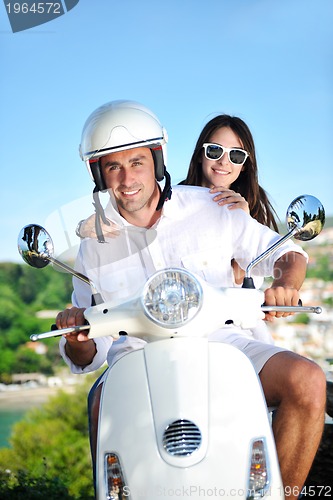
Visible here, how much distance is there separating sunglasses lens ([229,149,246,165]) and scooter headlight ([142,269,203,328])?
121 centimetres

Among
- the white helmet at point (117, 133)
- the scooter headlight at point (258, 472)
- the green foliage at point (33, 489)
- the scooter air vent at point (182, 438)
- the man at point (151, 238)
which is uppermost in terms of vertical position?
the white helmet at point (117, 133)

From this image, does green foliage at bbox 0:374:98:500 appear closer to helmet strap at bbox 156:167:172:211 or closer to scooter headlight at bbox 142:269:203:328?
helmet strap at bbox 156:167:172:211

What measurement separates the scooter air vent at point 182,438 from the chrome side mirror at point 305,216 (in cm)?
52

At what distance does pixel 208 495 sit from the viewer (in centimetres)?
146

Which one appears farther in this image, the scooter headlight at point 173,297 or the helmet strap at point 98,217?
the helmet strap at point 98,217

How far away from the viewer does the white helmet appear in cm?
200

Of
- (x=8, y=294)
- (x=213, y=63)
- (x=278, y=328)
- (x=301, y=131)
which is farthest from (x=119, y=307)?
(x=278, y=328)

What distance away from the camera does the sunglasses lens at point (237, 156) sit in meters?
2.67

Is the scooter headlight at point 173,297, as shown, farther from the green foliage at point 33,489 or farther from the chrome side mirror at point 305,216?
the green foliage at point 33,489

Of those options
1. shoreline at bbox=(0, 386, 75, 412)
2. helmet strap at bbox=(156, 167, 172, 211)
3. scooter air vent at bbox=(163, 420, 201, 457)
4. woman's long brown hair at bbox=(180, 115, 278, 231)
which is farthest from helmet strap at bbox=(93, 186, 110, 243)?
shoreline at bbox=(0, 386, 75, 412)

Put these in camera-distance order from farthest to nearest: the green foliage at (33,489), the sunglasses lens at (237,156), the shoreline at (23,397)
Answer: the shoreline at (23,397) < the green foliage at (33,489) < the sunglasses lens at (237,156)

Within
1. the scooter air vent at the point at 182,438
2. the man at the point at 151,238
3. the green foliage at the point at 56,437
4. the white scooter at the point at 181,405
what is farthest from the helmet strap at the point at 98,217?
the green foliage at the point at 56,437

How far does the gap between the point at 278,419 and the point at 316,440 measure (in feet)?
0.31

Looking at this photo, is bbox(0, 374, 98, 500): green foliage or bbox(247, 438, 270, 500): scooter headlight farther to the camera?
bbox(0, 374, 98, 500): green foliage
